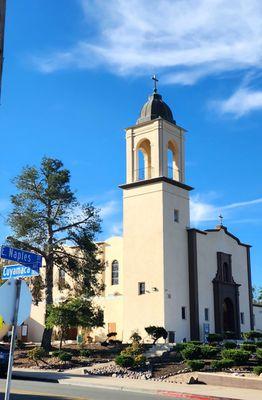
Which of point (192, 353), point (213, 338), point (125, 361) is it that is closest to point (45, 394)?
point (125, 361)

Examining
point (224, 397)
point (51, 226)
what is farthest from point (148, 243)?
point (224, 397)

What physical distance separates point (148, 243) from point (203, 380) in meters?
18.2

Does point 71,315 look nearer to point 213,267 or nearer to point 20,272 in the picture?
point 213,267

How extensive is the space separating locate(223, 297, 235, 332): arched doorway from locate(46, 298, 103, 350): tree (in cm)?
1302

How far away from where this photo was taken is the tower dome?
41562mm

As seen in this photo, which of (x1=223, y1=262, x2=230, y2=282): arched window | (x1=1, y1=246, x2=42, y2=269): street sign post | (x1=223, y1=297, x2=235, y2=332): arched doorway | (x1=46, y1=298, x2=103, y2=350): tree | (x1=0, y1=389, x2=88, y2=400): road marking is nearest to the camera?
(x1=1, y1=246, x2=42, y2=269): street sign post

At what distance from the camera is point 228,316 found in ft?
140

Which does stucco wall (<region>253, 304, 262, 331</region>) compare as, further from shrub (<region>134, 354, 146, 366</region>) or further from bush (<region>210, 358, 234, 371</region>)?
bush (<region>210, 358, 234, 371</region>)

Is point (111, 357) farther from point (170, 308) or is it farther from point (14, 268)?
point (14, 268)

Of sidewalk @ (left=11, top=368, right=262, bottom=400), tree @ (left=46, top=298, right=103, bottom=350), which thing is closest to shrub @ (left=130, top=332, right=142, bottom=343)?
tree @ (left=46, top=298, right=103, bottom=350)

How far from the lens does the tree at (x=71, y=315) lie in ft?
102

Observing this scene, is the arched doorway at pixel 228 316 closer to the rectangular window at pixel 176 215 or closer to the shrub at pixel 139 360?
the rectangular window at pixel 176 215

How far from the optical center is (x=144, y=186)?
3962 centimetres

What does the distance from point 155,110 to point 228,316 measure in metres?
16.4
